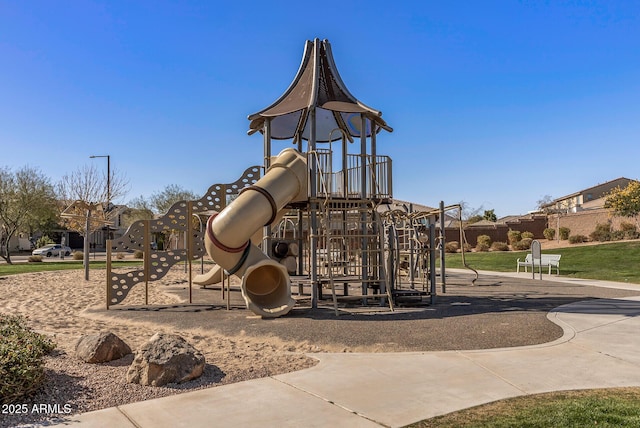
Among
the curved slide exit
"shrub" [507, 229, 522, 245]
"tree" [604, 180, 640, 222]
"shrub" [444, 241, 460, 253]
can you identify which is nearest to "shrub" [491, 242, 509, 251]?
"shrub" [507, 229, 522, 245]

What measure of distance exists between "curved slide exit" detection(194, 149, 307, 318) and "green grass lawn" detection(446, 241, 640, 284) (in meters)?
14.1

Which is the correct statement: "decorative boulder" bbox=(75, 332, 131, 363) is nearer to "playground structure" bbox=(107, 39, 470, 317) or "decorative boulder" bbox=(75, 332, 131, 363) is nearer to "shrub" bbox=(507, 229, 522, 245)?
"playground structure" bbox=(107, 39, 470, 317)

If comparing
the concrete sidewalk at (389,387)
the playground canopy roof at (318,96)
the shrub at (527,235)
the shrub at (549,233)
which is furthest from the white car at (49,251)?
the concrete sidewalk at (389,387)

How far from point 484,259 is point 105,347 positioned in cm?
2785

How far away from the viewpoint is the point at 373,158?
42.3 feet

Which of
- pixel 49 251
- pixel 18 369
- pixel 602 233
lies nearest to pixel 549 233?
pixel 602 233

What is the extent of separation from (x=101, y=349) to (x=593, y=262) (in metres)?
25.5

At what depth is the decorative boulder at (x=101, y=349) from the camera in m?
6.36

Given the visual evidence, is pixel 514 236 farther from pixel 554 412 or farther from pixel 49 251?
pixel 49 251

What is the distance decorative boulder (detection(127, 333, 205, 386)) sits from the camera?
5.42 metres

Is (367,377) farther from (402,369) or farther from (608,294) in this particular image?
(608,294)

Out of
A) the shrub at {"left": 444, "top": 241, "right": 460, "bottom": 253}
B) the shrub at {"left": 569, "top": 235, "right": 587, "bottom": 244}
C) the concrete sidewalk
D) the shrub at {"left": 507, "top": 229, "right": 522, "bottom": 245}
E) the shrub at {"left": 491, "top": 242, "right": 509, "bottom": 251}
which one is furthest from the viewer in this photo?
the shrub at {"left": 507, "top": 229, "right": 522, "bottom": 245}

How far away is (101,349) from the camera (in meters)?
6.39

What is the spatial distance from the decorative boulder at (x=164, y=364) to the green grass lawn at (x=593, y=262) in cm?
1767
